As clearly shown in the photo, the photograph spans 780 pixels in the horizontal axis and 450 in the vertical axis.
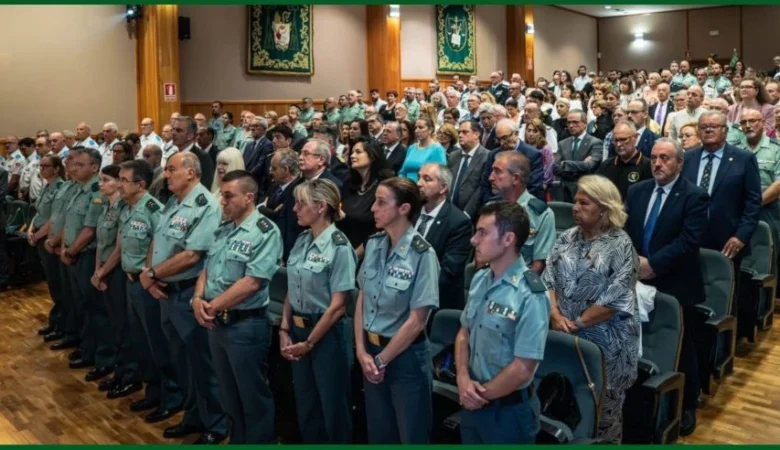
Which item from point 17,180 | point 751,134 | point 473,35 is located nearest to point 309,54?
point 473,35

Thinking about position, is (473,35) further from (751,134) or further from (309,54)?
(751,134)

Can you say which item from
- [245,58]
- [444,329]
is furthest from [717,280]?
[245,58]

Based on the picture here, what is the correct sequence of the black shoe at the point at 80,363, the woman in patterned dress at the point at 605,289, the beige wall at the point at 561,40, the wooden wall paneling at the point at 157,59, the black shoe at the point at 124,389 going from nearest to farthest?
the woman in patterned dress at the point at 605,289
the black shoe at the point at 124,389
the black shoe at the point at 80,363
the wooden wall paneling at the point at 157,59
the beige wall at the point at 561,40

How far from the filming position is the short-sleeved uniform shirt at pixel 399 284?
2344 millimetres

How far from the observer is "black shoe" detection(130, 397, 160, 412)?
12.0 feet

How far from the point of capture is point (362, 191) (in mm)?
3811

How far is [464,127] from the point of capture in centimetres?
464

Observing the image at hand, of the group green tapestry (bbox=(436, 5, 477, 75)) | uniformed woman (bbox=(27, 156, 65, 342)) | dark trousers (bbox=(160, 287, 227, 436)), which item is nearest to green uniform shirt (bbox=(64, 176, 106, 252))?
uniformed woman (bbox=(27, 156, 65, 342))

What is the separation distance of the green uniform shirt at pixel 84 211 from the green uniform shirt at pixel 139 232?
0.67 meters

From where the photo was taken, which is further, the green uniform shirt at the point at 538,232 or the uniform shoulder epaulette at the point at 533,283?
the green uniform shirt at the point at 538,232

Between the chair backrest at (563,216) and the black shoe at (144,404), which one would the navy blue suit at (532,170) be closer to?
the chair backrest at (563,216)

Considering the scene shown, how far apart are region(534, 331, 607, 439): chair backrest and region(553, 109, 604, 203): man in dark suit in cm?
277

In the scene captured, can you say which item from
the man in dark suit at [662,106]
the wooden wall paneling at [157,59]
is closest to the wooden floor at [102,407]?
the man in dark suit at [662,106]

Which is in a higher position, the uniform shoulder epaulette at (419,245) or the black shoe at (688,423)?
the uniform shoulder epaulette at (419,245)
